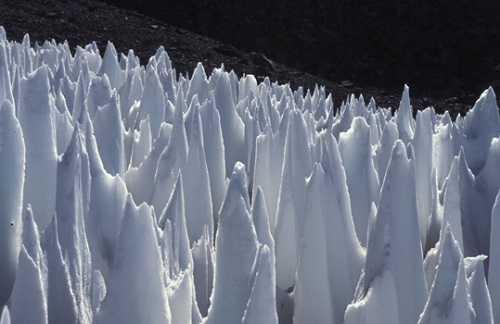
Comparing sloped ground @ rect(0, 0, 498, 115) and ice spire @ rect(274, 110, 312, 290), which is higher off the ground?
sloped ground @ rect(0, 0, 498, 115)

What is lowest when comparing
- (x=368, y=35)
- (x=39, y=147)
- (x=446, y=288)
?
(x=446, y=288)

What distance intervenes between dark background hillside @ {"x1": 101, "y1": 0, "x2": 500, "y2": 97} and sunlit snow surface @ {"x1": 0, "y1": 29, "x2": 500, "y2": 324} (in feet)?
36.3

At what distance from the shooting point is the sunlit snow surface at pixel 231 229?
737mm

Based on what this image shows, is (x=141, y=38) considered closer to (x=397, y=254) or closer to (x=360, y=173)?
(x=360, y=173)

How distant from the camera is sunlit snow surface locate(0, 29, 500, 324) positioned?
0.74 meters

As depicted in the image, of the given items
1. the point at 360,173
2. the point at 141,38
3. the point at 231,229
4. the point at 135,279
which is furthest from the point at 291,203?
the point at 141,38

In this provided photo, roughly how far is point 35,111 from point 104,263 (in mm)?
294

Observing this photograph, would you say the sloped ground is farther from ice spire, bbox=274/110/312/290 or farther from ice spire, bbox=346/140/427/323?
ice spire, bbox=346/140/427/323

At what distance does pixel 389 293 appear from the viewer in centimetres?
83

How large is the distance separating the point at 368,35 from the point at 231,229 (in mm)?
13819

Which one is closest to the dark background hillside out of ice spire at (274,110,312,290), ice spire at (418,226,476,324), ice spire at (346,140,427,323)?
ice spire at (274,110,312,290)

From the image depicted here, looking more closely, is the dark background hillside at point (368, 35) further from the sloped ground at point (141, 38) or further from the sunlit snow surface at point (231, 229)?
the sunlit snow surface at point (231, 229)

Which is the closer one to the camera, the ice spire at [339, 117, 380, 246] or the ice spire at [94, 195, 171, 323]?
the ice spire at [94, 195, 171, 323]

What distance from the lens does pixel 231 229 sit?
82 cm
